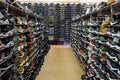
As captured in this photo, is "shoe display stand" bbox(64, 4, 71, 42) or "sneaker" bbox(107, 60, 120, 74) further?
"shoe display stand" bbox(64, 4, 71, 42)

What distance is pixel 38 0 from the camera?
16562 mm

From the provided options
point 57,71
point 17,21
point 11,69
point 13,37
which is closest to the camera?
point 11,69

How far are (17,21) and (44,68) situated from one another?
361 centimetres

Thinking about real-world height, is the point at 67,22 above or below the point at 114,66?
above

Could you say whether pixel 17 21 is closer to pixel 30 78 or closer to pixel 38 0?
pixel 30 78

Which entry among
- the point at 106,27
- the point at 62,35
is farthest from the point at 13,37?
the point at 62,35

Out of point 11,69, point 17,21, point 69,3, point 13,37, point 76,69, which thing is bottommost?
point 76,69

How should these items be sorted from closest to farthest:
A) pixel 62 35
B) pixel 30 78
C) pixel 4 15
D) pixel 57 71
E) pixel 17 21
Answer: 1. pixel 4 15
2. pixel 17 21
3. pixel 30 78
4. pixel 57 71
5. pixel 62 35

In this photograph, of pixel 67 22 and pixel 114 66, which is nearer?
pixel 114 66

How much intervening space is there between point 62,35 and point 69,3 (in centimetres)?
267

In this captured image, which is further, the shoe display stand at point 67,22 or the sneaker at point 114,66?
the shoe display stand at point 67,22

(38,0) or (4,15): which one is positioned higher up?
(38,0)

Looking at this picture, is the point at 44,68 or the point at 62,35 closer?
the point at 44,68

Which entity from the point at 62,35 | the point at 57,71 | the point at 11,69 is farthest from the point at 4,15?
the point at 62,35
